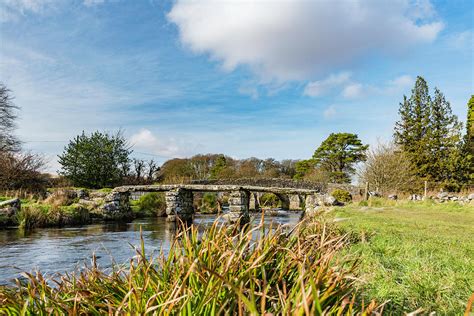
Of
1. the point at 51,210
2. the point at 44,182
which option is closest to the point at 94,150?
the point at 44,182

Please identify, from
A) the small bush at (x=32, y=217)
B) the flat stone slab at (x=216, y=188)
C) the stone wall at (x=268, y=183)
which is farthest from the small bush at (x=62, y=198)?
the stone wall at (x=268, y=183)

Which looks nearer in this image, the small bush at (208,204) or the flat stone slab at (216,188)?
the flat stone slab at (216,188)

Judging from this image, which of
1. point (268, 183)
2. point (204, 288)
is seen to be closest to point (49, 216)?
point (204, 288)

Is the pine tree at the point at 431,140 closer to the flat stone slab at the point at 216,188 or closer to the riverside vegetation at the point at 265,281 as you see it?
the flat stone slab at the point at 216,188

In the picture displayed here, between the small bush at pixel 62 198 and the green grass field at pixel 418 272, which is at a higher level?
the small bush at pixel 62 198

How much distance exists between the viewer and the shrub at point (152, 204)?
25.8 metres

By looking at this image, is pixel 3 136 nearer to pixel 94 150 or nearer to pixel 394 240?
pixel 94 150

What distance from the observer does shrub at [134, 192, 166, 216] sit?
84.7 feet

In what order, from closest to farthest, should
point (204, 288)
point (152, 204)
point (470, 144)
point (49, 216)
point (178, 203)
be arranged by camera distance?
point (204, 288) < point (49, 216) < point (178, 203) < point (152, 204) < point (470, 144)

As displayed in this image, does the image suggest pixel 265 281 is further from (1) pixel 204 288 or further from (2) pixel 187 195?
(2) pixel 187 195

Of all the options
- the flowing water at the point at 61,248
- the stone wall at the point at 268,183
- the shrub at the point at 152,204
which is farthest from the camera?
the stone wall at the point at 268,183

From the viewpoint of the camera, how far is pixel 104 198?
22969mm

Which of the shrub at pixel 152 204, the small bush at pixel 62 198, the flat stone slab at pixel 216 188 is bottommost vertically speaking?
the shrub at pixel 152 204

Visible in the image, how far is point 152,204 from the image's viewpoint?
2633cm
